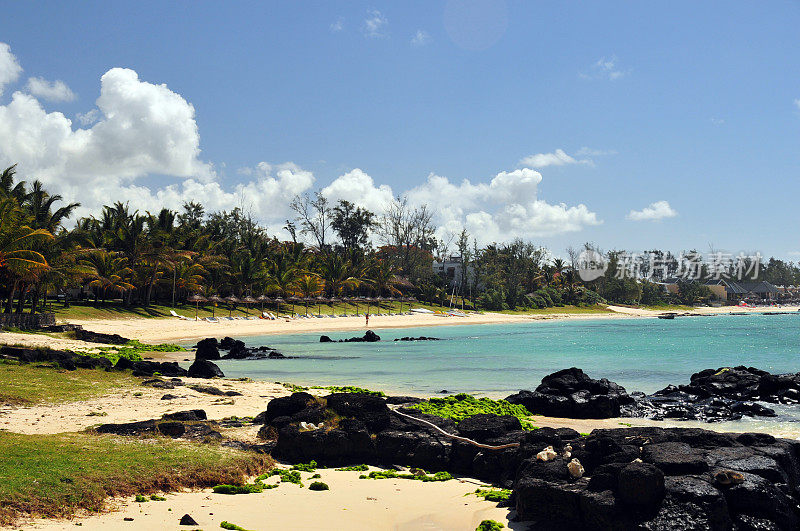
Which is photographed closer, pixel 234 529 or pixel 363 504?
pixel 234 529

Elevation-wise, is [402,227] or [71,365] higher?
[402,227]

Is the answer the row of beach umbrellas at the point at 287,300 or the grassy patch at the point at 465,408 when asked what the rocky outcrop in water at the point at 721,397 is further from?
the row of beach umbrellas at the point at 287,300

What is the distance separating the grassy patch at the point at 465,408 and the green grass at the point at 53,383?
795 centimetres

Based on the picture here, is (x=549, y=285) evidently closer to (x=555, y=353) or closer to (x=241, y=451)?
(x=555, y=353)

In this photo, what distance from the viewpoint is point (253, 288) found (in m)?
59.9

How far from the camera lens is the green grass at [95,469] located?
244 inches

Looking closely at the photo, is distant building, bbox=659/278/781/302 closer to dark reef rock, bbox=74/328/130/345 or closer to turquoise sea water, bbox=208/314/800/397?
turquoise sea water, bbox=208/314/800/397

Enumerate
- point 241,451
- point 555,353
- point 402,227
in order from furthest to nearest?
point 402,227 → point 555,353 → point 241,451

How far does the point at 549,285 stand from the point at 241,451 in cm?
9396

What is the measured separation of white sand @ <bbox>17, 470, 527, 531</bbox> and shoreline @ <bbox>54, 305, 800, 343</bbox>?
32113 millimetres

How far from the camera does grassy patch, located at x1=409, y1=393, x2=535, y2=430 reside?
1270cm

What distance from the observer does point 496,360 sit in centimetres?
3092

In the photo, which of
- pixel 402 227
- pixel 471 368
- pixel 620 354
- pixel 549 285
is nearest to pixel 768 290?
pixel 549 285

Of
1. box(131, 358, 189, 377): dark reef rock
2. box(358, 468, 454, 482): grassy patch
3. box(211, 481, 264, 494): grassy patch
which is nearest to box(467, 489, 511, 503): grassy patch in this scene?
box(358, 468, 454, 482): grassy patch
